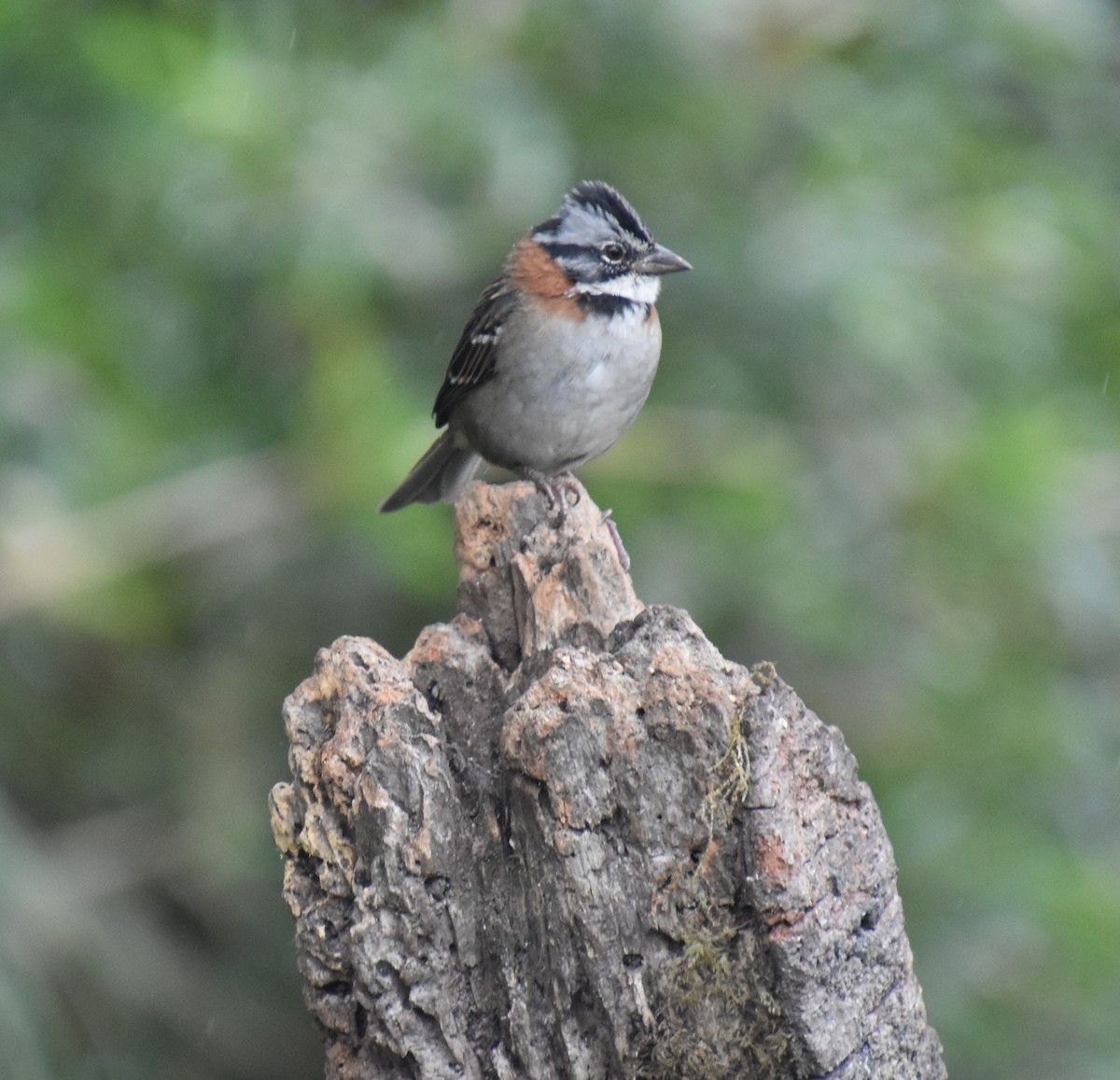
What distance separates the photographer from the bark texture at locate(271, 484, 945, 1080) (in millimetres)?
2529

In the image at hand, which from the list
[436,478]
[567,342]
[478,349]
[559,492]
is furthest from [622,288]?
[559,492]

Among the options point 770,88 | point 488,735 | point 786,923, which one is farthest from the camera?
point 770,88

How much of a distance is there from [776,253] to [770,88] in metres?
0.76

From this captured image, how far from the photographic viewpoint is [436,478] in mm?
5211

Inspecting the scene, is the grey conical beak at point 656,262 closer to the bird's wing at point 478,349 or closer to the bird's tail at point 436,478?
the bird's wing at point 478,349

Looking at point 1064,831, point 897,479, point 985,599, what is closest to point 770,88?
point 897,479

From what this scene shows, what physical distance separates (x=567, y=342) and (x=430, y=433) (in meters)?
0.93

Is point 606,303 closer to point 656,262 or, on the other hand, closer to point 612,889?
point 656,262

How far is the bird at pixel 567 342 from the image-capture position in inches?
183

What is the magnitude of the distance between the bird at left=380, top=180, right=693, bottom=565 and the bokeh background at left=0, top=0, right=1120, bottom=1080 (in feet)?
2.22

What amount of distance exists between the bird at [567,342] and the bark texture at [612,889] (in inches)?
76.8

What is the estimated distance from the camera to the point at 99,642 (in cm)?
646

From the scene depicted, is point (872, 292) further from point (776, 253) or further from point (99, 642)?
point (99, 642)

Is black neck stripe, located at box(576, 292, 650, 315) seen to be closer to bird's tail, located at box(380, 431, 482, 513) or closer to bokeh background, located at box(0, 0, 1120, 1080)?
bird's tail, located at box(380, 431, 482, 513)
